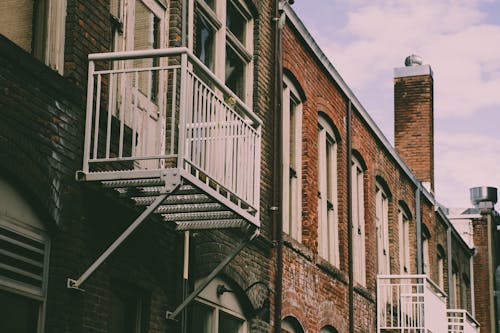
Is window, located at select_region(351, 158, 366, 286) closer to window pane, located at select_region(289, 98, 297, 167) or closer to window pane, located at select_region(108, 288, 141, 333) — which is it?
window pane, located at select_region(289, 98, 297, 167)

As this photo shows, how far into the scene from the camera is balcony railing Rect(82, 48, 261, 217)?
998 cm

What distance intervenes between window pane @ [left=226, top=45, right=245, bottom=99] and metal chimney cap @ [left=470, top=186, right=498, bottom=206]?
77.3ft

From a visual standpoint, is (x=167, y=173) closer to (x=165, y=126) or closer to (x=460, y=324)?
(x=165, y=126)

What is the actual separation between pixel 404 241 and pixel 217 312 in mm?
12692

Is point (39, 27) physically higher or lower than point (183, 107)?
higher

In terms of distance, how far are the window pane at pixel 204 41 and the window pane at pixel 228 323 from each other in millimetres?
3273

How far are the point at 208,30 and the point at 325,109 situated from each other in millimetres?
5327

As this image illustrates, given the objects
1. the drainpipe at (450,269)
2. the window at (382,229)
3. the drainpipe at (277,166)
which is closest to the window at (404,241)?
the window at (382,229)

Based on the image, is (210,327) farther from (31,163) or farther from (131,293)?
(31,163)

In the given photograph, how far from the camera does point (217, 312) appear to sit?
44.0ft

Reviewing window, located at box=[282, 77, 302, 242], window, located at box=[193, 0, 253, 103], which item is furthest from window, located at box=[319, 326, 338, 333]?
window, located at box=[193, 0, 253, 103]

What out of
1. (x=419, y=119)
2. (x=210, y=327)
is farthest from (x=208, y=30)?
(x=419, y=119)

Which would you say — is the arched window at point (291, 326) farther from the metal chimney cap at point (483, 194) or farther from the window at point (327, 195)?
the metal chimney cap at point (483, 194)

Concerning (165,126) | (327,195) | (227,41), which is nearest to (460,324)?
(327,195)
